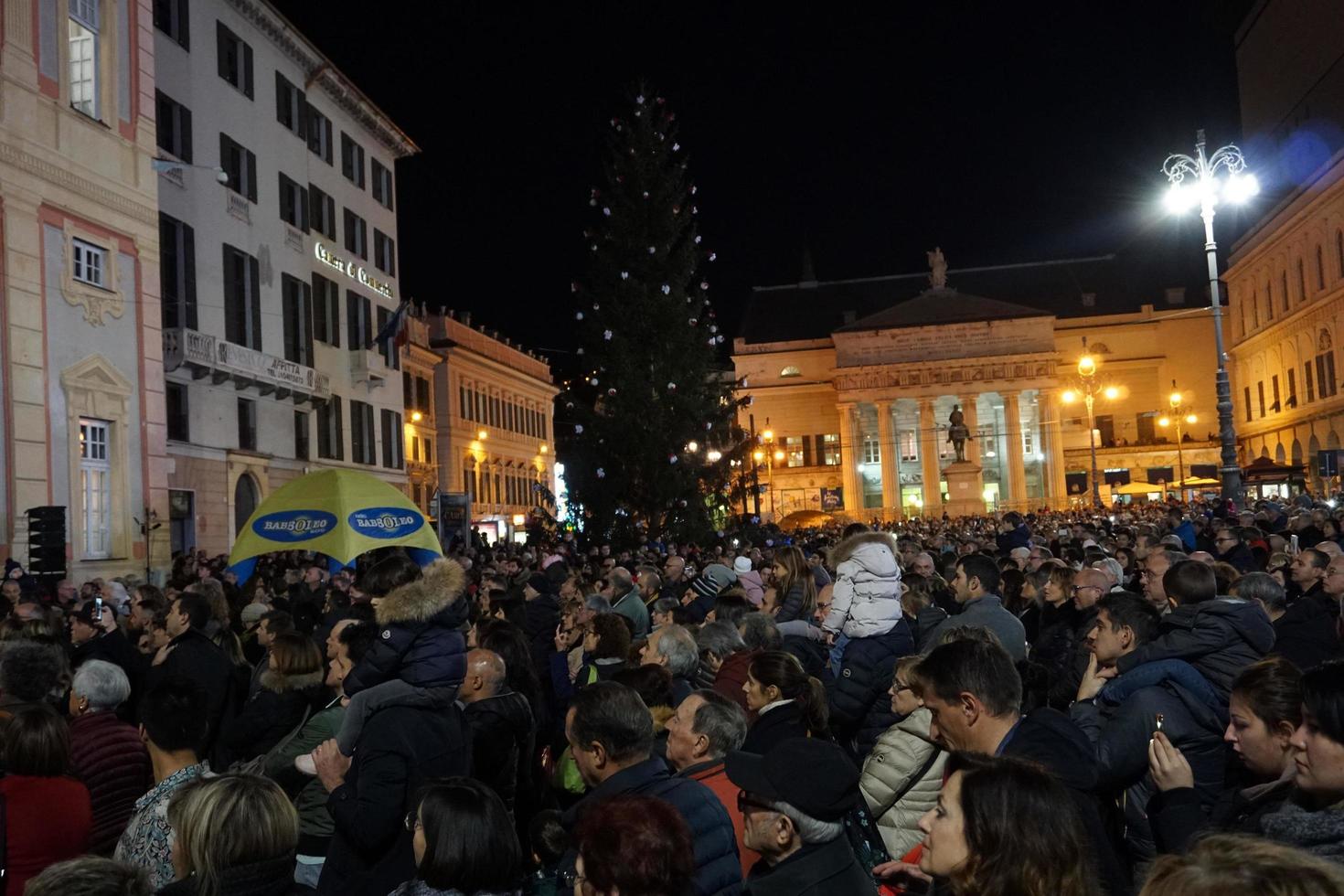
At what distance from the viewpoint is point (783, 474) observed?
8800cm

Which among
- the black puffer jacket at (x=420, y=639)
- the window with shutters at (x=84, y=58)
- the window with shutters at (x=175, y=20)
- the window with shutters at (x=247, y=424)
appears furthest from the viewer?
the window with shutters at (x=247, y=424)

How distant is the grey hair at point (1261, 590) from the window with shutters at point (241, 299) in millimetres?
25598

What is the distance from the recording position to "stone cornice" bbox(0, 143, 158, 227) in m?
17.9

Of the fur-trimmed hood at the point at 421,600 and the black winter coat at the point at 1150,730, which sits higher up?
the fur-trimmed hood at the point at 421,600

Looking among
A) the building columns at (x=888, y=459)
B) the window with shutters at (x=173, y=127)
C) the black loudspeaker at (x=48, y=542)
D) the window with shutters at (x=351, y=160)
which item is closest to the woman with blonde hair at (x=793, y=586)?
the black loudspeaker at (x=48, y=542)

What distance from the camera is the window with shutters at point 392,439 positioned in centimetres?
4053

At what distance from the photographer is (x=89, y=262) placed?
20.0 meters

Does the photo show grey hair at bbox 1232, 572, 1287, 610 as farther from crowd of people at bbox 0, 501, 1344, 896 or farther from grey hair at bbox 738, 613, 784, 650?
grey hair at bbox 738, 613, 784, 650

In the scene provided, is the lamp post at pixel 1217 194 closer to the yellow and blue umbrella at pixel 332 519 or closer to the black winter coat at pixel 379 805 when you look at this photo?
the yellow and blue umbrella at pixel 332 519

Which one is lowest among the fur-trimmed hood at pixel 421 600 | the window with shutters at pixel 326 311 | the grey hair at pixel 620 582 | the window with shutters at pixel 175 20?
the grey hair at pixel 620 582

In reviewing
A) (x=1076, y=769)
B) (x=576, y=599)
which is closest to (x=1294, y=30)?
(x=576, y=599)

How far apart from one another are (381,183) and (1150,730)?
40057 mm

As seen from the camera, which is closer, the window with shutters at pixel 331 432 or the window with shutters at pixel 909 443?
the window with shutters at pixel 331 432

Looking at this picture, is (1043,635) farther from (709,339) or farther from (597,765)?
(709,339)
